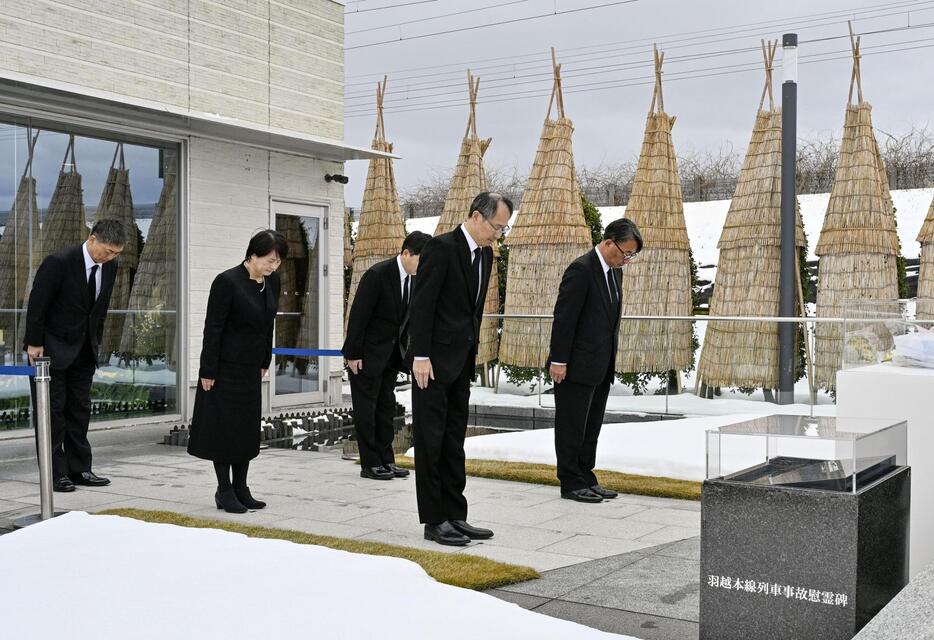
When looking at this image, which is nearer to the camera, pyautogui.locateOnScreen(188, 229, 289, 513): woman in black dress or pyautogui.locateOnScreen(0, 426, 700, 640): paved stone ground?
pyautogui.locateOnScreen(0, 426, 700, 640): paved stone ground

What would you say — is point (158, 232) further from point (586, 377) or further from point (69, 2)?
point (586, 377)

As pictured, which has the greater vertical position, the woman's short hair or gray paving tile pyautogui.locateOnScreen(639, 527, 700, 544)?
the woman's short hair

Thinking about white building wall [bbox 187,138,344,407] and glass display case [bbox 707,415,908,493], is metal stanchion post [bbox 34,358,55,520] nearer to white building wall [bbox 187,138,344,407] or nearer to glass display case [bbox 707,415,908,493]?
glass display case [bbox 707,415,908,493]

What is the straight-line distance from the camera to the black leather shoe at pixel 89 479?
21.8 ft

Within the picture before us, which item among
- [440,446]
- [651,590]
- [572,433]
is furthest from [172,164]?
[651,590]

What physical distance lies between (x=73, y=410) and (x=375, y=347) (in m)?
2.05

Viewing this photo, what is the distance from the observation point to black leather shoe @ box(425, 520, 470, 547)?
4.94 metres

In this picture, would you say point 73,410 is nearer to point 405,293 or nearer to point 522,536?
point 405,293

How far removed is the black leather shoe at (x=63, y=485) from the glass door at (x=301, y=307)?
4574mm

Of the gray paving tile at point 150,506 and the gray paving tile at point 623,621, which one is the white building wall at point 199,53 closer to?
the gray paving tile at point 150,506

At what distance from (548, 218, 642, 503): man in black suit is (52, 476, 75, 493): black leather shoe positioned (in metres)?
3.15

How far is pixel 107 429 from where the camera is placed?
30.5ft

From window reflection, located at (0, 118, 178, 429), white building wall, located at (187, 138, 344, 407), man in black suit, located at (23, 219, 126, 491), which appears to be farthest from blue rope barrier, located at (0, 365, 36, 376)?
white building wall, located at (187, 138, 344, 407)

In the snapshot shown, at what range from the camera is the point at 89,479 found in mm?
6637
